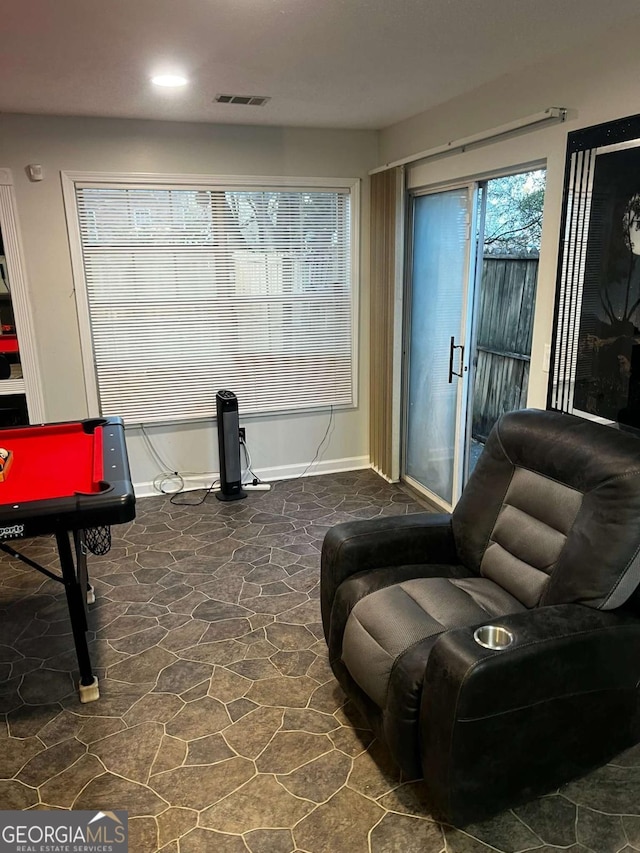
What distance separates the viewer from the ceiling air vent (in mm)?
3312

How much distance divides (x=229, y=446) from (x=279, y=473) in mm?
645

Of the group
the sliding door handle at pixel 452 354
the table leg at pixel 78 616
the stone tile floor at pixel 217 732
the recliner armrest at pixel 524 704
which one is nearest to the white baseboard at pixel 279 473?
the stone tile floor at pixel 217 732

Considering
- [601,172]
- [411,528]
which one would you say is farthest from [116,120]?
[411,528]

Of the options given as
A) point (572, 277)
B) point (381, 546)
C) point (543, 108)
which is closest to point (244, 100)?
point (543, 108)

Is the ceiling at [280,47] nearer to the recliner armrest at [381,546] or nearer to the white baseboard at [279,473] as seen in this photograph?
the recliner armrest at [381,546]

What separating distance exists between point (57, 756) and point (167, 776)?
43cm

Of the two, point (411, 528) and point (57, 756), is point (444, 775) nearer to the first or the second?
point (411, 528)

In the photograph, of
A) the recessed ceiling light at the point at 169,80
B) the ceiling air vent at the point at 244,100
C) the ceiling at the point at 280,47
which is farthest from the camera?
the ceiling air vent at the point at 244,100

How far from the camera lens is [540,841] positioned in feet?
5.91

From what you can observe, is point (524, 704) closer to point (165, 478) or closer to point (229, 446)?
point (229, 446)

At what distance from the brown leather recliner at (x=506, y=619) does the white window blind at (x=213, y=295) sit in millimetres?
2423

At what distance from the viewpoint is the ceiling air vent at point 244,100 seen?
10.9ft

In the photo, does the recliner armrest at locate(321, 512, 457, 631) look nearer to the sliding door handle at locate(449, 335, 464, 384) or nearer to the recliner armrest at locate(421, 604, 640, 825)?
the recliner armrest at locate(421, 604, 640, 825)

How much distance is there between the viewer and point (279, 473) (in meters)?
4.86
